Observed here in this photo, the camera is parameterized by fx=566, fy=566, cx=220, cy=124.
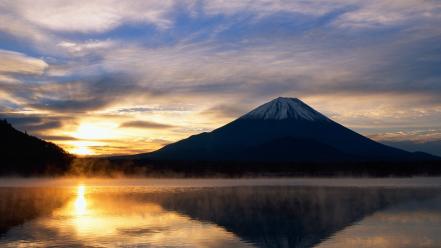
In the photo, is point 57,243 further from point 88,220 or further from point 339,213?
point 339,213

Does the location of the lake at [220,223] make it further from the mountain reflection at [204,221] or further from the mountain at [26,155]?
the mountain at [26,155]

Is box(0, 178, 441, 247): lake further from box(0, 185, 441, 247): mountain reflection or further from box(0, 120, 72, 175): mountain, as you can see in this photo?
box(0, 120, 72, 175): mountain

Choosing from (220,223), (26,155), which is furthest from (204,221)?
(26,155)

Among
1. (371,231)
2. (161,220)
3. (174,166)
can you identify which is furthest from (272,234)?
(174,166)

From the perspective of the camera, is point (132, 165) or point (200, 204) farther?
point (132, 165)

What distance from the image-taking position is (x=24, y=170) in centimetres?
13262

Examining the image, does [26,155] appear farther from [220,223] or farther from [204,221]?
[220,223]

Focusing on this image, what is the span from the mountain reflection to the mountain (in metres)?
89.7

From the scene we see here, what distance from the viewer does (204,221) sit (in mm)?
34281

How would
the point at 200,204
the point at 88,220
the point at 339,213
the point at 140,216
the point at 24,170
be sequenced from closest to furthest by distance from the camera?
the point at 88,220 → the point at 140,216 → the point at 339,213 → the point at 200,204 → the point at 24,170

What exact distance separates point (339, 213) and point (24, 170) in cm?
10829

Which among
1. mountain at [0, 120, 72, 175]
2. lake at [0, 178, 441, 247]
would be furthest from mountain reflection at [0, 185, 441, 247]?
mountain at [0, 120, 72, 175]

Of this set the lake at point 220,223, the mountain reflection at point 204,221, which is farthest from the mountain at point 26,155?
the mountain reflection at point 204,221

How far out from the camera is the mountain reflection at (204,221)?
26.6m
